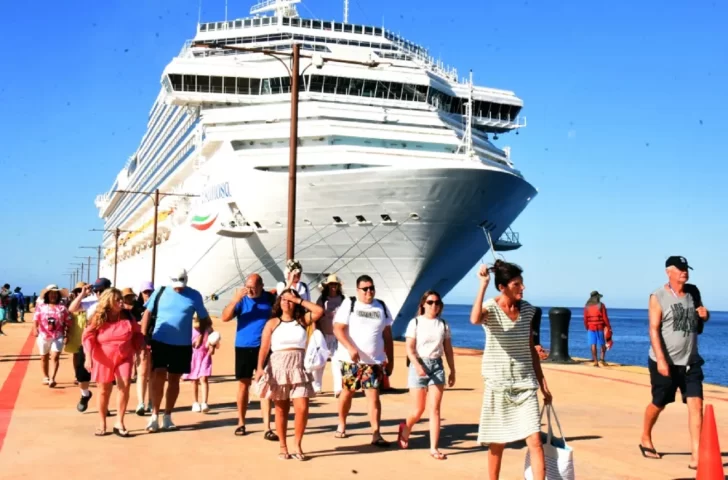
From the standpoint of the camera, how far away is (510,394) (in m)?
5.64

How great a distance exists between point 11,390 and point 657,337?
842cm

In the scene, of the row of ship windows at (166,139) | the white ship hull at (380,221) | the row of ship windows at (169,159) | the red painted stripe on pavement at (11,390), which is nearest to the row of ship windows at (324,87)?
the row of ship windows at (169,159)

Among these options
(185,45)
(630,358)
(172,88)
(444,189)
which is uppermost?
(185,45)

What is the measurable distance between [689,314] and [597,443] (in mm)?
1691

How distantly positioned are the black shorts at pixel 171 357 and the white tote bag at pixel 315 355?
172 cm

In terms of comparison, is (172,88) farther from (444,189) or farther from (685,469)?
(685,469)

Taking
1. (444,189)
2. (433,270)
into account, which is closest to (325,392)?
(444,189)

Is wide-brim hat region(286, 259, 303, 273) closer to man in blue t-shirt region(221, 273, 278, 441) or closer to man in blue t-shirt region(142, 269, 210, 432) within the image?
man in blue t-shirt region(221, 273, 278, 441)

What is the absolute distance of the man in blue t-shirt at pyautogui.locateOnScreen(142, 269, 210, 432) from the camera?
27.9ft

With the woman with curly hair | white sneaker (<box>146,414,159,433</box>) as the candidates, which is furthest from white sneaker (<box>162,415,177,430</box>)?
the woman with curly hair

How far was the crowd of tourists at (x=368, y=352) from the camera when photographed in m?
5.68

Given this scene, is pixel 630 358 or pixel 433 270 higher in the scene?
pixel 433 270

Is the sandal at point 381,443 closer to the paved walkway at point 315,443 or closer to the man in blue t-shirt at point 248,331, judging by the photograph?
the paved walkway at point 315,443

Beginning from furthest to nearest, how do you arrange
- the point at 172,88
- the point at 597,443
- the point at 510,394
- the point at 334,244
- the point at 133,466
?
the point at 172,88
the point at 334,244
the point at 597,443
the point at 133,466
the point at 510,394
